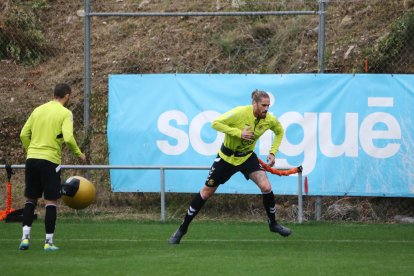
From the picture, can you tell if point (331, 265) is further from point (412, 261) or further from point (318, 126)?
point (318, 126)

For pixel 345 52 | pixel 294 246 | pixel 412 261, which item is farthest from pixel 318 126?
pixel 412 261

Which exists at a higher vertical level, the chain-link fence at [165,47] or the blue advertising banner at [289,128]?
the chain-link fence at [165,47]

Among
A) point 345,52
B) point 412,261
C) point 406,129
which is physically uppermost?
point 345,52

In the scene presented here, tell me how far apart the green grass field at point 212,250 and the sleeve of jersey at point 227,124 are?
1.40 meters

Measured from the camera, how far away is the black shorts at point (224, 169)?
40.2 feet

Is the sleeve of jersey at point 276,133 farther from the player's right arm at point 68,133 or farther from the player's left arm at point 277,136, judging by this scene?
the player's right arm at point 68,133

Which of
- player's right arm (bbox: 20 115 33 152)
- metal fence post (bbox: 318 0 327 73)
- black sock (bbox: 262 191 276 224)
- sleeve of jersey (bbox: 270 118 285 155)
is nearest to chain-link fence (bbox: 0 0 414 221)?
metal fence post (bbox: 318 0 327 73)

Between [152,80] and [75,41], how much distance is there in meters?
4.52

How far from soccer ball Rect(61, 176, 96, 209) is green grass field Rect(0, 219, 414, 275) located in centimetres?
52

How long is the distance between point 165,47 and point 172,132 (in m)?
3.48

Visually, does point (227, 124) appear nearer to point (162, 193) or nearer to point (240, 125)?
point (240, 125)

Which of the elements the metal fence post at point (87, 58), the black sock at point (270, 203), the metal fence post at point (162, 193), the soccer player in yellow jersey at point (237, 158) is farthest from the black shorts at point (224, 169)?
the metal fence post at point (87, 58)

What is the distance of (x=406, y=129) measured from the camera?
1524 centimetres

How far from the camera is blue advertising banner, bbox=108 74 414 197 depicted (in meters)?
15.3
